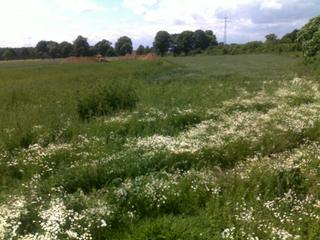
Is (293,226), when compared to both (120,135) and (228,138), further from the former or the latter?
(120,135)

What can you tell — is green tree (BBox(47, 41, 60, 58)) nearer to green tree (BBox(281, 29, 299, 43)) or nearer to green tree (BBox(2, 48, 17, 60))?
green tree (BBox(2, 48, 17, 60))

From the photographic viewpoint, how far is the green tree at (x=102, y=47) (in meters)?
133

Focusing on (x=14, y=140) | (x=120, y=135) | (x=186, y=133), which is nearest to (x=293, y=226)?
(x=186, y=133)

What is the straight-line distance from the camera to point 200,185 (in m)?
8.06

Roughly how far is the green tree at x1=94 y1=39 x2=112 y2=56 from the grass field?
390 feet

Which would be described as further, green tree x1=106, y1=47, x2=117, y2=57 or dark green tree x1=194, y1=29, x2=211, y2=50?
dark green tree x1=194, y1=29, x2=211, y2=50

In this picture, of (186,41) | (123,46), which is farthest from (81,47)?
(186,41)

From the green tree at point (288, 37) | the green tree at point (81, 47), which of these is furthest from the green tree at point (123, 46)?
the green tree at point (288, 37)

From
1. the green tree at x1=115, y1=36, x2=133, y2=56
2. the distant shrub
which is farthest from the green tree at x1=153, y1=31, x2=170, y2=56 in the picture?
the distant shrub

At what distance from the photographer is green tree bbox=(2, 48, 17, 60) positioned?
129m

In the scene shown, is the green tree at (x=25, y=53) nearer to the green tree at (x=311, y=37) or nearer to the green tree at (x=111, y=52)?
the green tree at (x=111, y=52)

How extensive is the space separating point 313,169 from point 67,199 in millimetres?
4782

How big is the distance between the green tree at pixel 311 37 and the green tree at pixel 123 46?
11316cm

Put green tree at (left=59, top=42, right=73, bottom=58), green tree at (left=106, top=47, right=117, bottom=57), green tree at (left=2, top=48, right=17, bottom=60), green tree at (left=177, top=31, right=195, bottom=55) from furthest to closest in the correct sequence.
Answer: green tree at (left=177, top=31, right=195, bottom=55)
green tree at (left=106, top=47, right=117, bottom=57)
green tree at (left=59, top=42, right=73, bottom=58)
green tree at (left=2, top=48, right=17, bottom=60)
